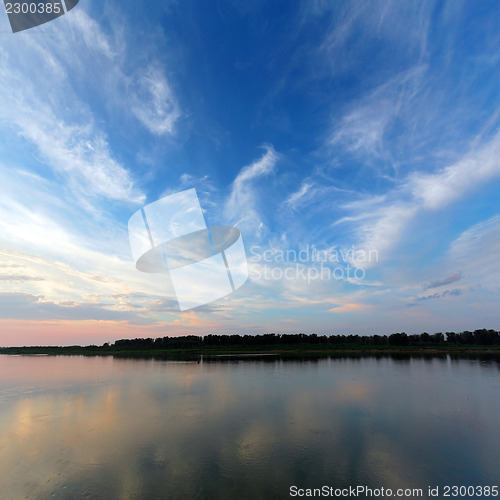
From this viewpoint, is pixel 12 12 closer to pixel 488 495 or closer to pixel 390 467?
pixel 390 467

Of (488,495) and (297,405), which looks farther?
(297,405)

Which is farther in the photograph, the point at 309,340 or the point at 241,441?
the point at 309,340

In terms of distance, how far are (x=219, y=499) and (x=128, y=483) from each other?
233 cm

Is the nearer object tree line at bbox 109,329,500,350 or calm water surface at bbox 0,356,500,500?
calm water surface at bbox 0,356,500,500

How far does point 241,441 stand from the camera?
9344 millimetres

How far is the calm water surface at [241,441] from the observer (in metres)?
6.83

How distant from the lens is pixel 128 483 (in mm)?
6816

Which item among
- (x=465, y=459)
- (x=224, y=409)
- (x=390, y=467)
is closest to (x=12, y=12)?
(x=390, y=467)

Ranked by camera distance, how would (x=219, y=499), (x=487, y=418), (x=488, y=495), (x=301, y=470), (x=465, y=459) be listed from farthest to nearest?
(x=487, y=418), (x=465, y=459), (x=301, y=470), (x=488, y=495), (x=219, y=499)

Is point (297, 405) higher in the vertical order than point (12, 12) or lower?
lower

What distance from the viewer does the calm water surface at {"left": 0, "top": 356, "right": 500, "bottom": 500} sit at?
6.83 meters

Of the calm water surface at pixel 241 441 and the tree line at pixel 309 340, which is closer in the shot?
the calm water surface at pixel 241 441

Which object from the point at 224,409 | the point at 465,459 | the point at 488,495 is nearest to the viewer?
the point at 488,495

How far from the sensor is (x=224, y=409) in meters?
13.2
